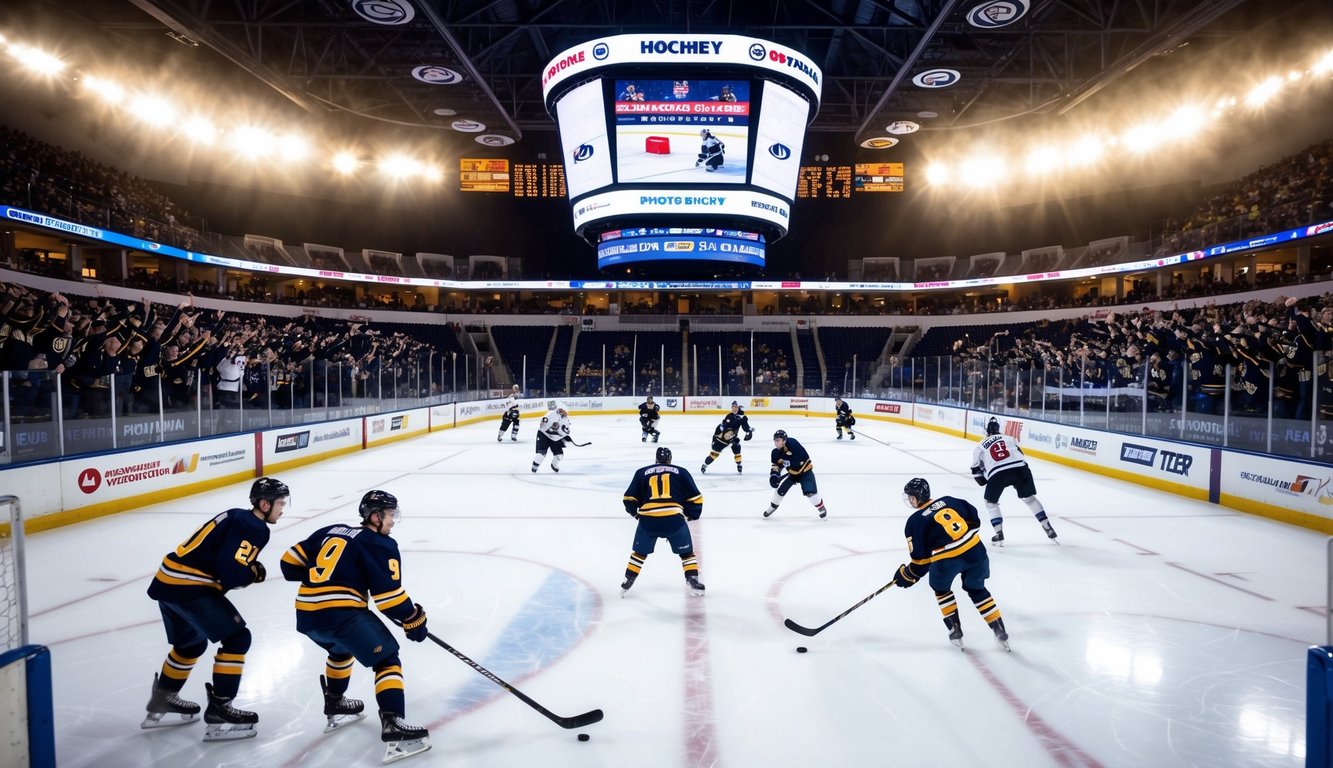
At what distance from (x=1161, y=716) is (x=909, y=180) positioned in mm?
38304

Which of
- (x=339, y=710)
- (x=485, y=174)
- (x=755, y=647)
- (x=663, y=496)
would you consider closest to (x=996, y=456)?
(x=663, y=496)

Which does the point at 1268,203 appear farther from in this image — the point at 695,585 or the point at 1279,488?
the point at 695,585

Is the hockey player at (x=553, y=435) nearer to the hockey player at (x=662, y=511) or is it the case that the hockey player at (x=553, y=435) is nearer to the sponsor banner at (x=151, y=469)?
the sponsor banner at (x=151, y=469)

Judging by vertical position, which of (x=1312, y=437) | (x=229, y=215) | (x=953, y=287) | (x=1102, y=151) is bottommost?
(x=1312, y=437)

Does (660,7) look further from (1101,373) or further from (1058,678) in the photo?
(1058,678)

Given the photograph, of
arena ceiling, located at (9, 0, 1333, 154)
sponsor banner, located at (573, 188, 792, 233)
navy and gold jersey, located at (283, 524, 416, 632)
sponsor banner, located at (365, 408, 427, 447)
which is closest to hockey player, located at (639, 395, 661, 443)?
sponsor banner, located at (573, 188, 792, 233)

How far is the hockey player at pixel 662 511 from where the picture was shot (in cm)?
598

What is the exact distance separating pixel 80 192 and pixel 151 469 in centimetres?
1867

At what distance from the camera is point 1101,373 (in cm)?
1285

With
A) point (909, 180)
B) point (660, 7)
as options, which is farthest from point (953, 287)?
point (660, 7)

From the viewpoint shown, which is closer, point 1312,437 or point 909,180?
point 1312,437

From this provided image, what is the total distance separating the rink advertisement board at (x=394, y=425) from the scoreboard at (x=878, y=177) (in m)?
27.4

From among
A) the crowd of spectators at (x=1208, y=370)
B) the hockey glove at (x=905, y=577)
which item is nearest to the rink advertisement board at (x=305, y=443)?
the hockey glove at (x=905, y=577)

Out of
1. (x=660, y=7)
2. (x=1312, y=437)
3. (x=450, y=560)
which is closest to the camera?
(x=450, y=560)
